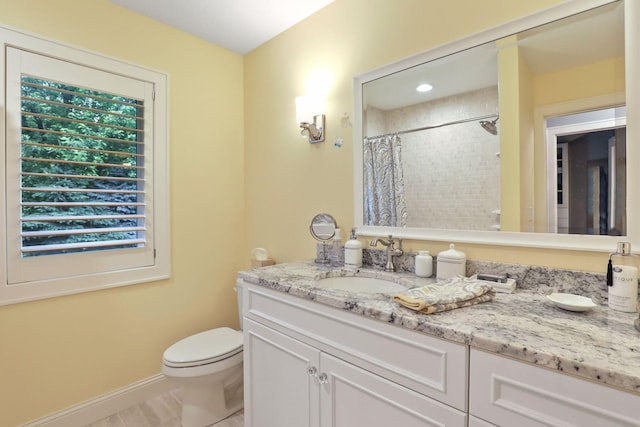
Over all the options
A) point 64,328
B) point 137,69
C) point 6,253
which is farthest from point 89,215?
point 137,69

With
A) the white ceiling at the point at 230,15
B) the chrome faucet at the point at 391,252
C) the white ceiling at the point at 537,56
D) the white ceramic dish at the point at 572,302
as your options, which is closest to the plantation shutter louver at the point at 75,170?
the white ceiling at the point at 230,15

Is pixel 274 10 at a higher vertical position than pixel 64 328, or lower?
higher

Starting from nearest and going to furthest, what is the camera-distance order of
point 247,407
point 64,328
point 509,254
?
point 509,254, point 247,407, point 64,328

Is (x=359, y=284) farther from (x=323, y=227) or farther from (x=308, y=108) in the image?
(x=308, y=108)

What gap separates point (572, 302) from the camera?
3.06ft

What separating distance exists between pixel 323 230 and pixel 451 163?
79cm

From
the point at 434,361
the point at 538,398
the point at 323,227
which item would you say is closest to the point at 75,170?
the point at 323,227

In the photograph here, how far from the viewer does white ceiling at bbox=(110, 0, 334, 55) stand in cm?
187

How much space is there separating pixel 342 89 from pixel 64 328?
6.63ft

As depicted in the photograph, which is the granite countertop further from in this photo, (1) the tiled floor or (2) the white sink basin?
(1) the tiled floor

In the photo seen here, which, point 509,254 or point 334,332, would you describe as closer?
point 334,332

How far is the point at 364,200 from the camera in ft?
5.68

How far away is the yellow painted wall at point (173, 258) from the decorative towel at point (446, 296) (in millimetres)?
1684

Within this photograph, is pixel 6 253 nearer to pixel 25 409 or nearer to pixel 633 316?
pixel 25 409
